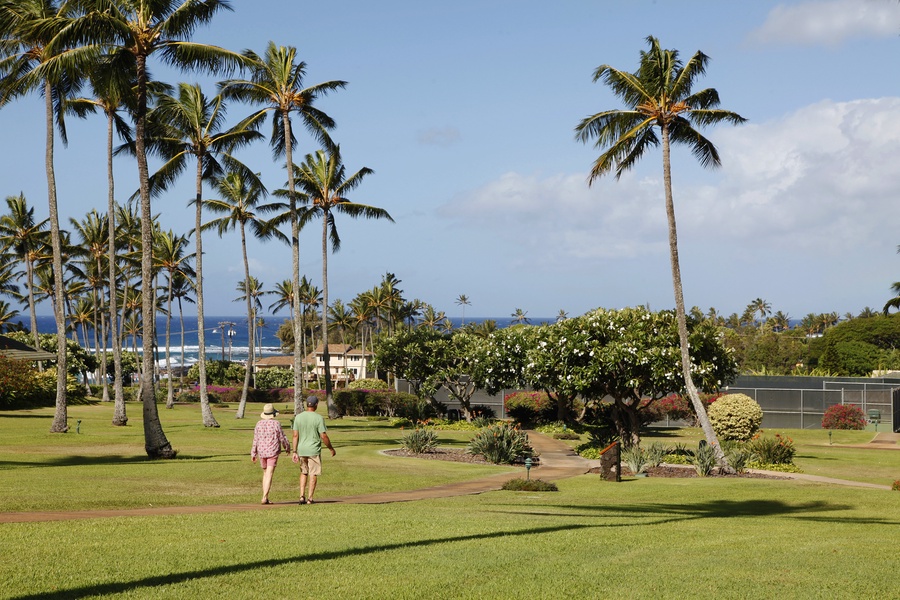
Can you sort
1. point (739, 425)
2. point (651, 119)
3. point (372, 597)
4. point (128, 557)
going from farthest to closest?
1. point (739, 425)
2. point (651, 119)
3. point (128, 557)
4. point (372, 597)

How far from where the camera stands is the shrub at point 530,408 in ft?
158

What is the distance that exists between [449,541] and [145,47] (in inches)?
755

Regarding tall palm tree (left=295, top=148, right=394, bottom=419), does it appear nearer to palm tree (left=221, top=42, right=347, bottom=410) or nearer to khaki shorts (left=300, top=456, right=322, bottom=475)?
palm tree (left=221, top=42, right=347, bottom=410)

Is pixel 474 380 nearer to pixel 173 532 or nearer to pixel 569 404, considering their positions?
pixel 569 404

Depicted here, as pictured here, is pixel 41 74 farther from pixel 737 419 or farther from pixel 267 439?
pixel 737 419

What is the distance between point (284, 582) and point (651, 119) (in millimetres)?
23099

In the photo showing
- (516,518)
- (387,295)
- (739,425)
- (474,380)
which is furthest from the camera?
(387,295)

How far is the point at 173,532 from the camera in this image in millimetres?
11320

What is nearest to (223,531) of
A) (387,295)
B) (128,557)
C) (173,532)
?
(173,532)

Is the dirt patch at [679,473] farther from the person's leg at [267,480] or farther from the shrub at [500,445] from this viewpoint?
the person's leg at [267,480]

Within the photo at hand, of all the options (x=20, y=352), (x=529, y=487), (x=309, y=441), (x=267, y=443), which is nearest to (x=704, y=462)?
(x=529, y=487)

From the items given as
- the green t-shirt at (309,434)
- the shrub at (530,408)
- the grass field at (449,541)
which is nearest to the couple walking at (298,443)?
the green t-shirt at (309,434)

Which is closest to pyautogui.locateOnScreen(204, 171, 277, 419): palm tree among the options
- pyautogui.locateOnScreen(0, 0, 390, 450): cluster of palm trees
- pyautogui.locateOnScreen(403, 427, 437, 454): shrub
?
pyautogui.locateOnScreen(0, 0, 390, 450): cluster of palm trees

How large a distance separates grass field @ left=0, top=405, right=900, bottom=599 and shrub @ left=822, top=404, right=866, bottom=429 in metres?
27.0
